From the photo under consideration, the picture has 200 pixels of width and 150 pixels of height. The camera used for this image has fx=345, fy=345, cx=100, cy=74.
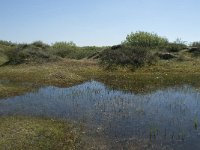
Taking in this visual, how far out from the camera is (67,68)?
175 ft

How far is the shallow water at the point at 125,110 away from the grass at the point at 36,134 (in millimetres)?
1528

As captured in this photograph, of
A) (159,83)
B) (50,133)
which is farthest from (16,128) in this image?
(159,83)

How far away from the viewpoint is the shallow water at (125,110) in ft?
64.7

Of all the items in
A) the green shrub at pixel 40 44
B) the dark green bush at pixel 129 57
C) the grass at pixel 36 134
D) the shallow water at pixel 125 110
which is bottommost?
the grass at pixel 36 134

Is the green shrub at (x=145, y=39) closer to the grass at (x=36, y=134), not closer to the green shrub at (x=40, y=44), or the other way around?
the green shrub at (x=40, y=44)

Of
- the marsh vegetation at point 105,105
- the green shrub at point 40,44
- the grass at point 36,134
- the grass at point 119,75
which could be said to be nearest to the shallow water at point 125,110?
the marsh vegetation at point 105,105

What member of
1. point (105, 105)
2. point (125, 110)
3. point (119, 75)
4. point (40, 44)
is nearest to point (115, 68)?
point (119, 75)

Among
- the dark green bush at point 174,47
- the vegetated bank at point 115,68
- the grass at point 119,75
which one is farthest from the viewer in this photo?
the dark green bush at point 174,47

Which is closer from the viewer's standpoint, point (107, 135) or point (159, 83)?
point (107, 135)

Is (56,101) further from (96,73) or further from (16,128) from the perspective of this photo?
(96,73)

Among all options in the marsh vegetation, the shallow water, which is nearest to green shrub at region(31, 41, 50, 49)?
the marsh vegetation

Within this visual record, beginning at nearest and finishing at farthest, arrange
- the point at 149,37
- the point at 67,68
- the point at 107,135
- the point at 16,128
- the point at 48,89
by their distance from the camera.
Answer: the point at 107,135, the point at 16,128, the point at 48,89, the point at 67,68, the point at 149,37

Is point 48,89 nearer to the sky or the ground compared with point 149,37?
nearer to the ground

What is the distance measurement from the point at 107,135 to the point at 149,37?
230ft
